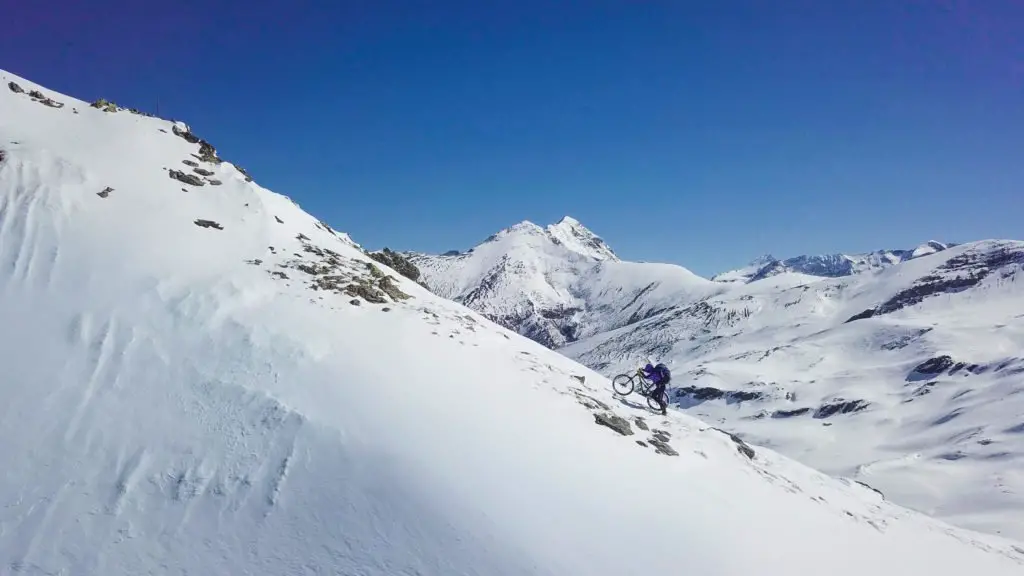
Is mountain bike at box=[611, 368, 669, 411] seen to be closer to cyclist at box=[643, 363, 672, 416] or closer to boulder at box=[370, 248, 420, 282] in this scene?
cyclist at box=[643, 363, 672, 416]

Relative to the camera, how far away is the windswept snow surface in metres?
11.7

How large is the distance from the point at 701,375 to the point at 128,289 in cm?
12342

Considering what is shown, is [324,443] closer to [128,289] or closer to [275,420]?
[275,420]

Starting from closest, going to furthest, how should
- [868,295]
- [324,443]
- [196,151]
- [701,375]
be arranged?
[324,443] → [196,151] → [701,375] → [868,295]

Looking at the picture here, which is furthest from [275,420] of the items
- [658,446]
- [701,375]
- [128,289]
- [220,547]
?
[701,375]

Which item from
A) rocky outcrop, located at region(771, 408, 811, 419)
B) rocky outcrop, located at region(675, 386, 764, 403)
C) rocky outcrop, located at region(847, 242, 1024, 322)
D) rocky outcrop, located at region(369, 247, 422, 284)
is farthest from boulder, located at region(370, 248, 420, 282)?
rocky outcrop, located at region(847, 242, 1024, 322)

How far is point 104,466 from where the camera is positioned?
12.8m

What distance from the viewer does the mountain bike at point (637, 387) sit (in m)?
25.2

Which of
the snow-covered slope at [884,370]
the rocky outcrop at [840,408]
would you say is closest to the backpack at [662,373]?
the snow-covered slope at [884,370]

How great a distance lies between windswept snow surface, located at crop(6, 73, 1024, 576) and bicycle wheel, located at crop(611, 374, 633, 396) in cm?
220

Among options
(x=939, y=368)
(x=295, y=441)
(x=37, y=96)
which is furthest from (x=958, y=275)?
(x=37, y=96)

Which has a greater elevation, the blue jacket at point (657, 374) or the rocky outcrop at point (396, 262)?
the rocky outcrop at point (396, 262)

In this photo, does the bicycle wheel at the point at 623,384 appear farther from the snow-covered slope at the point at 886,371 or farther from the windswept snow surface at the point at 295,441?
the snow-covered slope at the point at 886,371

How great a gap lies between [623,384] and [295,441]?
691 inches
